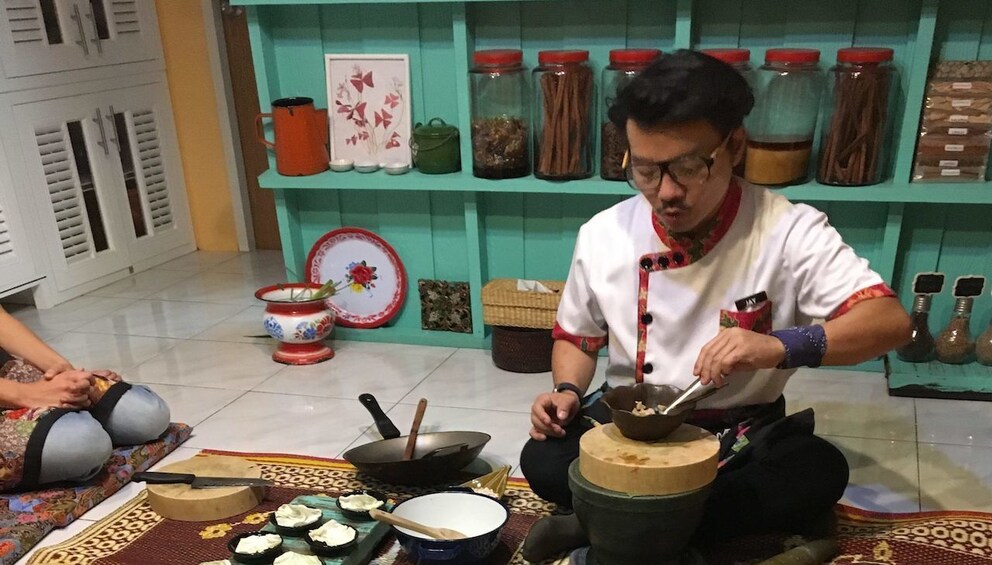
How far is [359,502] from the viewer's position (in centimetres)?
155

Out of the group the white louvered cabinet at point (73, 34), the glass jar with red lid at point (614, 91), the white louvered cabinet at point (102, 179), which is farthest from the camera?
the white louvered cabinet at point (102, 179)

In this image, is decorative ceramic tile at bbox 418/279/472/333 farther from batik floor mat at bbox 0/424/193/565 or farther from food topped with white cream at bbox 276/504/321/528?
food topped with white cream at bbox 276/504/321/528

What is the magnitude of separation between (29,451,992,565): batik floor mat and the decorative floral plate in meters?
0.90

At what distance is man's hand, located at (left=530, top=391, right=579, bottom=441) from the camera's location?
140 centimetres

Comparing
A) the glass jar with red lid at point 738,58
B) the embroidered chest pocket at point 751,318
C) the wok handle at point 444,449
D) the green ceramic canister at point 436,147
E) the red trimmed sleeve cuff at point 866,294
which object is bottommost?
the wok handle at point 444,449

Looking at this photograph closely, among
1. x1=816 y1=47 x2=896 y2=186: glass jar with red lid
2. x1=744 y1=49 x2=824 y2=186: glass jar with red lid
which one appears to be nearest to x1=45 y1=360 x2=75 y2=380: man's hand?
x1=744 y1=49 x2=824 y2=186: glass jar with red lid

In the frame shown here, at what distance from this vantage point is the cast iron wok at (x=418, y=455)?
64.4 inches

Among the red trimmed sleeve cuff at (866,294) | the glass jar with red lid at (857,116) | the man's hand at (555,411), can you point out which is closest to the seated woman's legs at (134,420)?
the man's hand at (555,411)

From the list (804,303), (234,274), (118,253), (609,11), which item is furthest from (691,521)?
(118,253)

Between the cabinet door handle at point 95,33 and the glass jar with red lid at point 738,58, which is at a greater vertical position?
the cabinet door handle at point 95,33

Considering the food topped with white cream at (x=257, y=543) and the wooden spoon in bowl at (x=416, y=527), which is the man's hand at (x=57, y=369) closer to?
the food topped with white cream at (x=257, y=543)

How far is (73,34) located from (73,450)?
1937mm

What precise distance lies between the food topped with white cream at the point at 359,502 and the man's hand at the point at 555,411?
0.37m

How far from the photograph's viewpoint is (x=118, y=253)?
3.27 m
